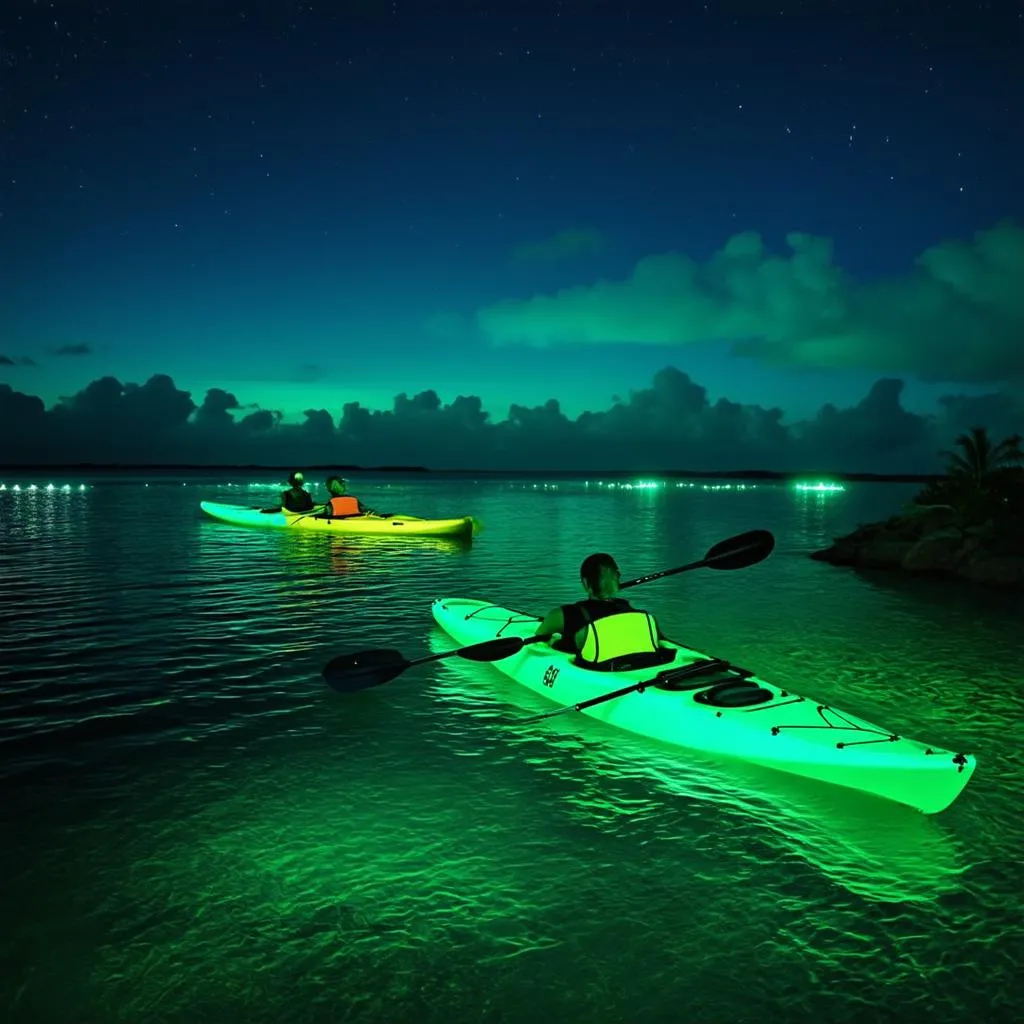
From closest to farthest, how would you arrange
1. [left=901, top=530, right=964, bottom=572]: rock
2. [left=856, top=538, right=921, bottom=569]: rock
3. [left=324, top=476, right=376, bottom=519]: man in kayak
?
[left=901, top=530, right=964, bottom=572]: rock, [left=856, top=538, right=921, bottom=569]: rock, [left=324, top=476, right=376, bottom=519]: man in kayak

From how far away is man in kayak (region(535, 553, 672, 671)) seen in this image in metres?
8.35

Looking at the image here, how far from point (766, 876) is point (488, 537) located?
29.2 metres

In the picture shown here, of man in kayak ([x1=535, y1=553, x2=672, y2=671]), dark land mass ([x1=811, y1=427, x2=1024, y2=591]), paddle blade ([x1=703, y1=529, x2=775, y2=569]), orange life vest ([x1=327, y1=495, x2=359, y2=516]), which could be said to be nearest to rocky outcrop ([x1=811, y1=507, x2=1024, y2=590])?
dark land mass ([x1=811, y1=427, x2=1024, y2=591])

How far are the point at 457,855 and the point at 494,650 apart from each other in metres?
3.64

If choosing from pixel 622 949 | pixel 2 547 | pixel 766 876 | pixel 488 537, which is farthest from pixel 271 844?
pixel 488 537

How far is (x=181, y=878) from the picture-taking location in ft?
18.7

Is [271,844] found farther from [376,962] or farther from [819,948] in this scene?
[819,948]

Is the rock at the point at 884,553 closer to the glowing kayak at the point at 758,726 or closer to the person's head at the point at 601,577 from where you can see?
the glowing kayak at the point at 758,726

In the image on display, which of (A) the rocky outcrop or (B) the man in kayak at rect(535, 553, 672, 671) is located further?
(A) the rocky outcrop

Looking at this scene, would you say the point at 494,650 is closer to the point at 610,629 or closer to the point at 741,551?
the point at 610,629

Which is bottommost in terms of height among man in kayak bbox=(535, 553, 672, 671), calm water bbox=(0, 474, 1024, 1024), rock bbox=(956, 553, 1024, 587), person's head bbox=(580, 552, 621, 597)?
calm water bbox=(0, 474, 1024, 1024)

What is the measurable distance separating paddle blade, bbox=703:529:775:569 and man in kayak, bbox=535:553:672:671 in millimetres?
2287

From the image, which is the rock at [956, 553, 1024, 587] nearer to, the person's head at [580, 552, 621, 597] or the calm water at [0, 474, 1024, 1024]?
the calm water at [0, 474, 1024, 1024]

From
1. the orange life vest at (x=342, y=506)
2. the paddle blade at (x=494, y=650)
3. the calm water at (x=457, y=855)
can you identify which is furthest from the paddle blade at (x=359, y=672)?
the orange life vest at (x=342, y=506)
